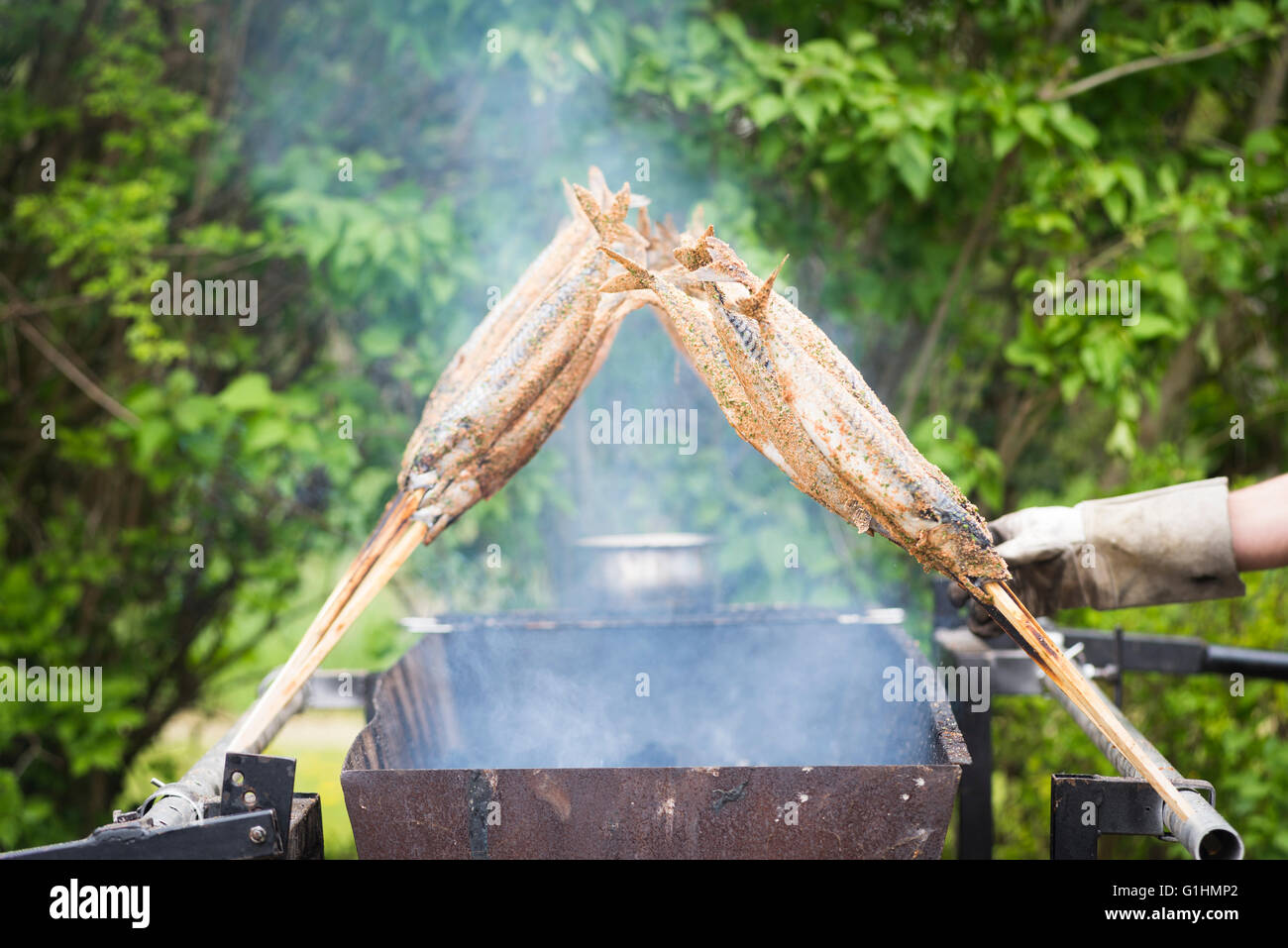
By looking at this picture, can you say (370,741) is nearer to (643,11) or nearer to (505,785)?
(505,785)

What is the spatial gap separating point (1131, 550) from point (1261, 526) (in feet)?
0.89

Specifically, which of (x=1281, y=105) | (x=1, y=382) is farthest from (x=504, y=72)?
(x=1281, y=105)

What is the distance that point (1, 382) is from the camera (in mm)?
5125

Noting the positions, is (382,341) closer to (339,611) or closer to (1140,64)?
(339,611)

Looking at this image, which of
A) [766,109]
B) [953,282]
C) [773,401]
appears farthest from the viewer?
[953,282]

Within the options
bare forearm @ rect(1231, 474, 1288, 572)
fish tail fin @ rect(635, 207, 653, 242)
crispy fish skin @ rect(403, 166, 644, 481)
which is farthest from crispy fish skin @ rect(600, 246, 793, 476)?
bare forearm @ rect(1231, 474, 1288, 572)

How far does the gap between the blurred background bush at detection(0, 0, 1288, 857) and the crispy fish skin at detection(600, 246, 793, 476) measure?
188cm

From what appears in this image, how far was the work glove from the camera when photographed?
7.55ft

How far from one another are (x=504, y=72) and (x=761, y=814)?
141 inches

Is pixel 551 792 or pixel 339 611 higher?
pixel 339 611

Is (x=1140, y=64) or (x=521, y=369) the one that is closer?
(x=521, y=369)

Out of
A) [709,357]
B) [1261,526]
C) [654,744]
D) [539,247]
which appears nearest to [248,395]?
[539,247]

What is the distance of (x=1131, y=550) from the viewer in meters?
2.36

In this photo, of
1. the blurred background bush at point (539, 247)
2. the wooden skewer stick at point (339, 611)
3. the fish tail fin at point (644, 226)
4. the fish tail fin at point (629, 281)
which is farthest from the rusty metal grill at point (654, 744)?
the blurred background bush at point (539, 247)
